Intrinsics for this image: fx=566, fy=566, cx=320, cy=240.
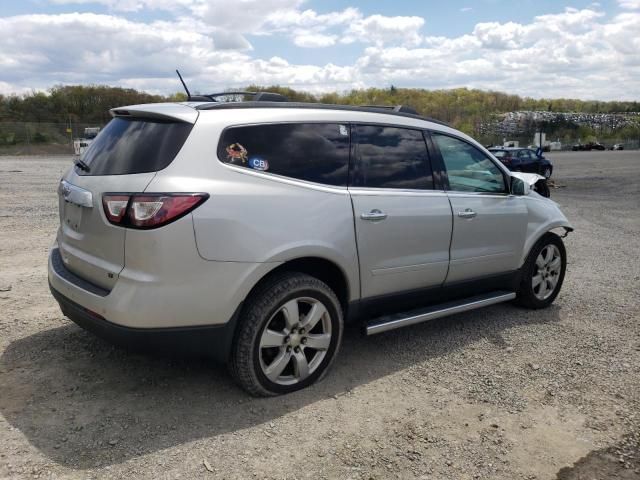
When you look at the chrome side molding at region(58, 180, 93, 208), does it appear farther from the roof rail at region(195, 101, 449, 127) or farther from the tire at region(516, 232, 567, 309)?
the tire at region(516, 232, 567, 309)

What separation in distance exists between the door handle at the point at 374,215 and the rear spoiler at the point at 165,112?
126 centimetres

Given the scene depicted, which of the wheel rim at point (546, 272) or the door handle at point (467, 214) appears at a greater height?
the door handle at point (467, 214)

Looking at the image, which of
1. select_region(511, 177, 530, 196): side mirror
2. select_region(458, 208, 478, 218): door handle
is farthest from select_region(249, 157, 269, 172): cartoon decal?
select_region(511, 177, 530, 196): side mirror

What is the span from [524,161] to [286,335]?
2771cm

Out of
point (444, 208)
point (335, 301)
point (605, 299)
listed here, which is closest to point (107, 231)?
point (335, 301)

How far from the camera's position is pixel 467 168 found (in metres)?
4.73

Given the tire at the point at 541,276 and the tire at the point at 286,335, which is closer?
the tire at the point at 286,335

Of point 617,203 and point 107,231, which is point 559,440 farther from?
point 617,203

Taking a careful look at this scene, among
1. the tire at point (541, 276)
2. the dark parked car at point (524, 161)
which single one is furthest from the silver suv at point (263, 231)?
the dark parked car at point (524, 161)

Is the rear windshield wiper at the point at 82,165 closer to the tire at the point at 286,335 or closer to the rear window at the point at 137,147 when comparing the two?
the rear window at the point at 137,147

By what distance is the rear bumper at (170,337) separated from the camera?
10.2 ft

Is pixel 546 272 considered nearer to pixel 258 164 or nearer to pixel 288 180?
pixel 288 180

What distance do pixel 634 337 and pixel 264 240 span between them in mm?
3428

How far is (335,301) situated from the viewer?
12.2 ft
